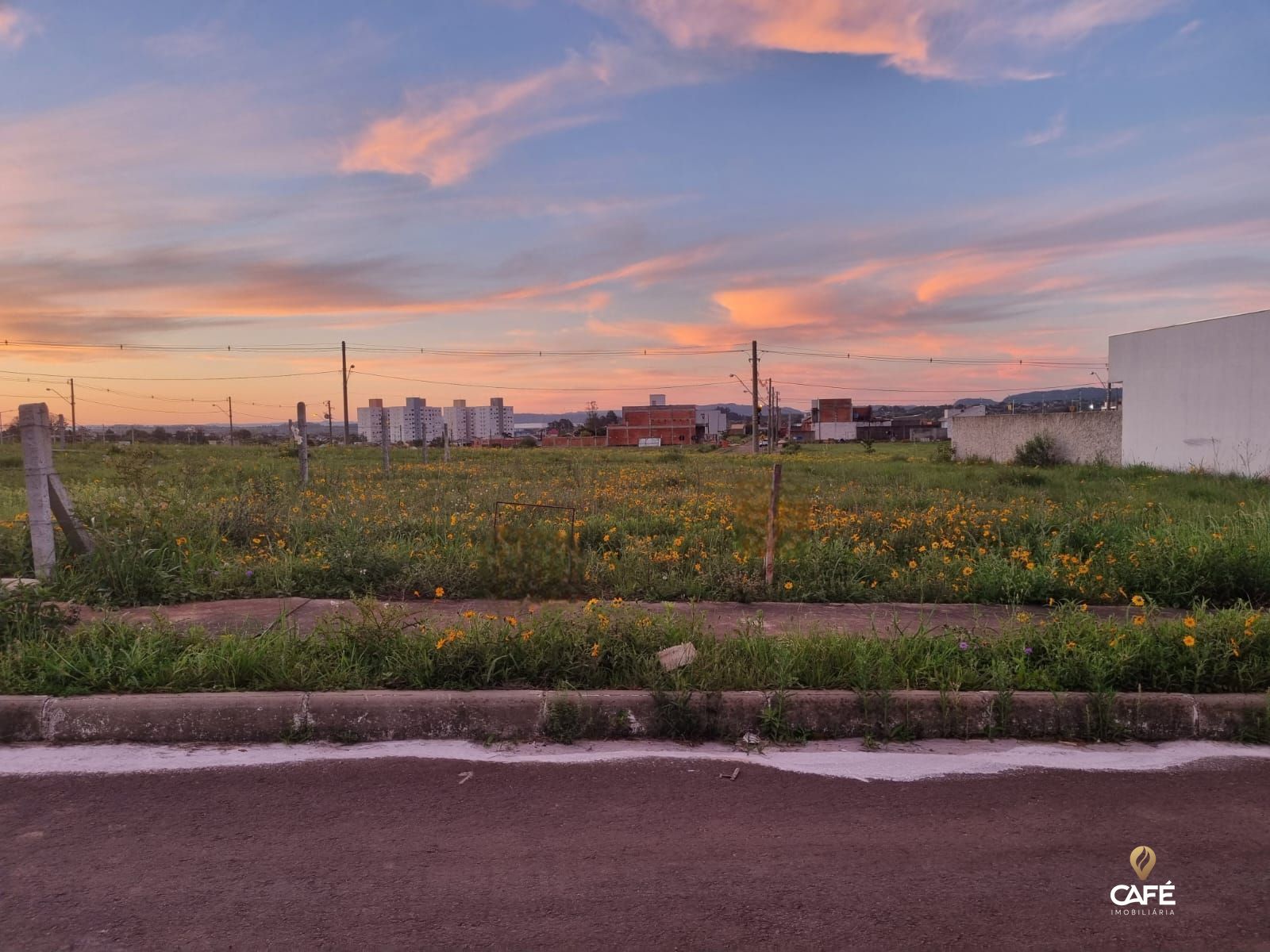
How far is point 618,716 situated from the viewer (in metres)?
4.38

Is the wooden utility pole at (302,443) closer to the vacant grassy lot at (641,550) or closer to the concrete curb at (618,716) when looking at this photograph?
the vacant grassy lot at (641,550)

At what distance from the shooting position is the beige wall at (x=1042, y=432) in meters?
27.2

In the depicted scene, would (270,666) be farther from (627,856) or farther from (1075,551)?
(1075,551)

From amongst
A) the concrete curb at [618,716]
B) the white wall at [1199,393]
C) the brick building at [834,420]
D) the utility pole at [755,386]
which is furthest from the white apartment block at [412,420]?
the concrete curb at [618,716]

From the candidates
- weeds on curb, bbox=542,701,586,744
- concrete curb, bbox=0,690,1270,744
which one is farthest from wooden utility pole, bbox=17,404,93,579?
weeds on curb, bbox=542,701,586,744

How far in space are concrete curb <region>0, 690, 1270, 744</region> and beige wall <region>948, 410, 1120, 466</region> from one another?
2495 centimetres

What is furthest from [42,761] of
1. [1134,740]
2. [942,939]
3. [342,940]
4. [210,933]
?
[1134,740]

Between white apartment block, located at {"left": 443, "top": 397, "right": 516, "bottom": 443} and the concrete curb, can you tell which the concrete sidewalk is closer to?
the concrete curb

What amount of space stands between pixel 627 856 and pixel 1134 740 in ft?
9.18

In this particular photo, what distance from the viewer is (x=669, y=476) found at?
18.2 metres

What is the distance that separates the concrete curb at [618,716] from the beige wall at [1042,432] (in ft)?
81.9

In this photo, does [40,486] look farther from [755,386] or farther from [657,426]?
[657,426]

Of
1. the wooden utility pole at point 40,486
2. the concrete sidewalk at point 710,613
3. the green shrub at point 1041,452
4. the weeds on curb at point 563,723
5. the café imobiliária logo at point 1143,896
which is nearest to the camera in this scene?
the café imobiliária logo at point 1143,896

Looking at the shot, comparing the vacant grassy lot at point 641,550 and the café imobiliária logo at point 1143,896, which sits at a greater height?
the vacant grassy lot at point 641,550
